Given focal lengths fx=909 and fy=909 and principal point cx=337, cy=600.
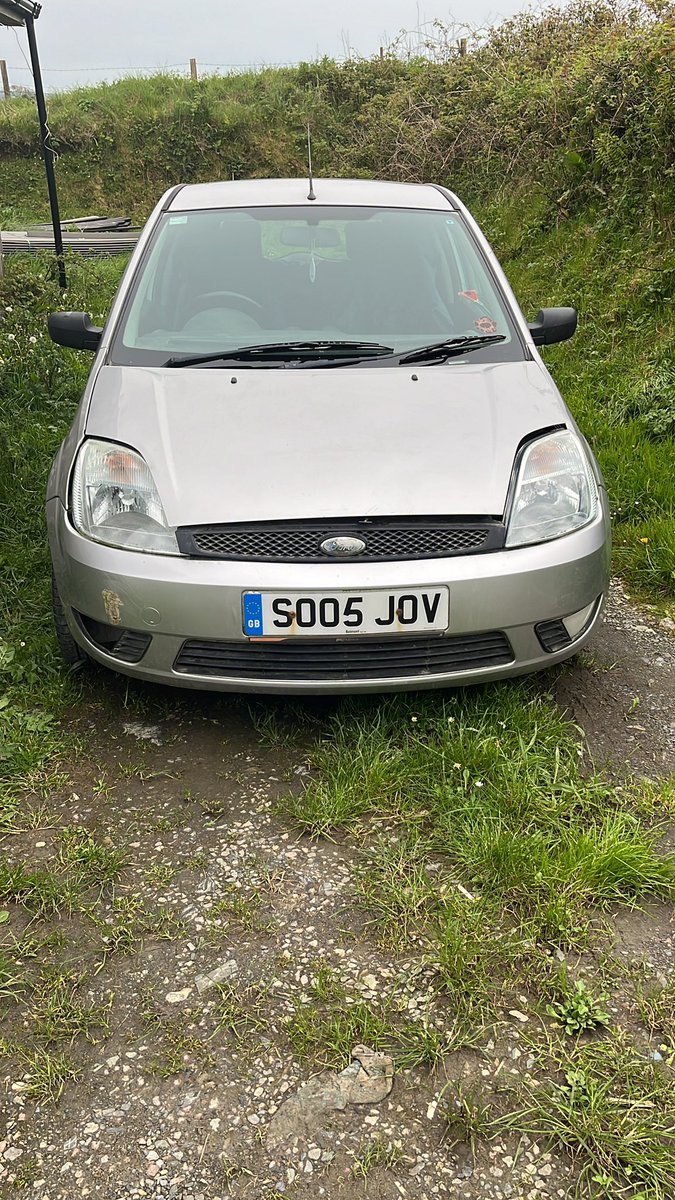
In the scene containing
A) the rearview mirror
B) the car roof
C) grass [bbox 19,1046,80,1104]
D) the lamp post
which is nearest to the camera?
grass [bbox 19,1046,80,1104]

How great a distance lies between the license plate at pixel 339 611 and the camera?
2.34m

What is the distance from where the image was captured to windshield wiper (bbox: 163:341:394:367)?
305cm

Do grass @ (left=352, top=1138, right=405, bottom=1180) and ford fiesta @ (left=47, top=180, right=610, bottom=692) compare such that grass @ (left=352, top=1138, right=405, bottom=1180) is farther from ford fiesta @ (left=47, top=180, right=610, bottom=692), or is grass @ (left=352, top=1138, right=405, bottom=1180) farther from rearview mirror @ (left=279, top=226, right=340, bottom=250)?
rearview mirror @ (left=279, top=226, right=340, bottom=250)

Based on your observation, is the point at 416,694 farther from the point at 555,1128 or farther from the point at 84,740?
the point at 555,1128

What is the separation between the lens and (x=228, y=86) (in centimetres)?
1878

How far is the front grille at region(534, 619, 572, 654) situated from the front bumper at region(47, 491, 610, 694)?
0.05 feet

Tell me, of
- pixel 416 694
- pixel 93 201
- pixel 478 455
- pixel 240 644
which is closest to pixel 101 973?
pixel 240 644

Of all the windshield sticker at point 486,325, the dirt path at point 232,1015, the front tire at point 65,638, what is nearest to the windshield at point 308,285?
the windshield sticker at point 486,325

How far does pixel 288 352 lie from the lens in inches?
122

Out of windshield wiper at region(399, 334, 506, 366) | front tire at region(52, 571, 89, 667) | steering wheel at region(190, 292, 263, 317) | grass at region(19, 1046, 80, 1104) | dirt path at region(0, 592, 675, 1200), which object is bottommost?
dirt path at region(0, 592, 675, 1200)

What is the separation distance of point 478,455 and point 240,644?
860mm

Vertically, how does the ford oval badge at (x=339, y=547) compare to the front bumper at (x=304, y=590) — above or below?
above

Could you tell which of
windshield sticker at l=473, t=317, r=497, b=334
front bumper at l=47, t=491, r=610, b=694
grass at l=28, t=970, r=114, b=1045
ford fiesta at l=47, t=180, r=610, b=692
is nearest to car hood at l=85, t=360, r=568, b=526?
ford fiesta at l=47, t=180, r=610, b=692

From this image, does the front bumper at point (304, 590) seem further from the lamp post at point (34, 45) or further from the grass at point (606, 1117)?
the lamp post at point (34, 45)
